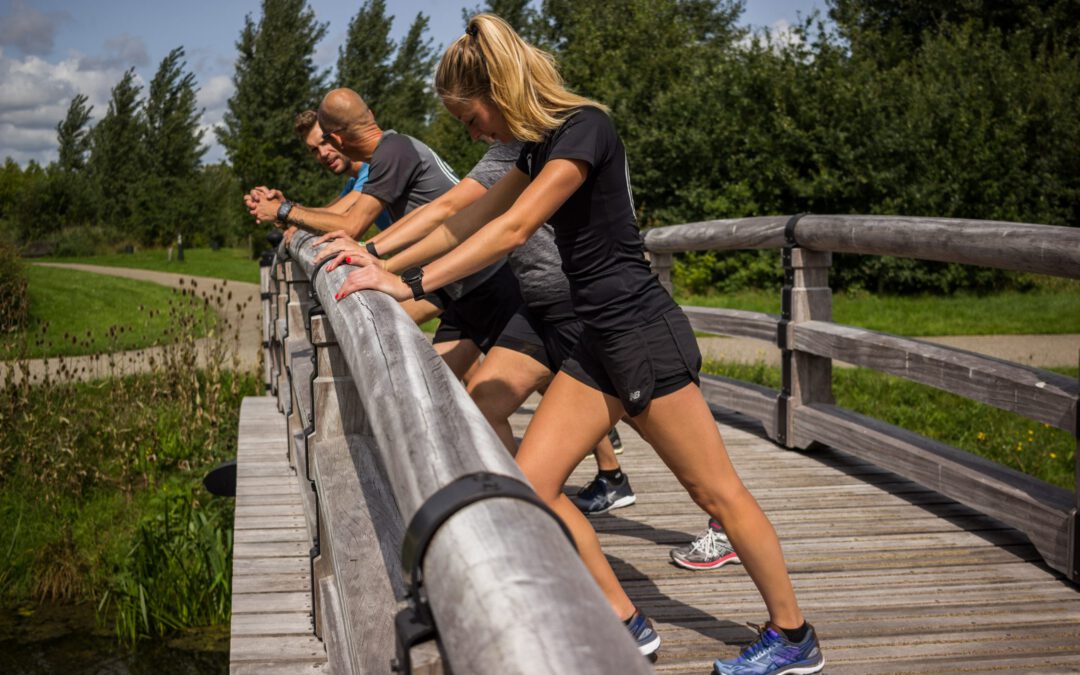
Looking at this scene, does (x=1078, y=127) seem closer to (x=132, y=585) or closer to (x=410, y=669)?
(x=132, y=585)

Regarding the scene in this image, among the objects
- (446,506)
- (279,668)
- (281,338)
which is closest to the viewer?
(446,506)

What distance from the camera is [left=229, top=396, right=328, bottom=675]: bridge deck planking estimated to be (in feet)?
11.4

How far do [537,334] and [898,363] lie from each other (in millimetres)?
1801

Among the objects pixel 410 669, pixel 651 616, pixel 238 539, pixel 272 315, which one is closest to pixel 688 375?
pixel 651 616

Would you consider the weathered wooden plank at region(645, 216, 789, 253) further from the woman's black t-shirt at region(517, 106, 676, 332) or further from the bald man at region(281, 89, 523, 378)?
the woman's black t-shirt at region(517, 106, 676, 332)

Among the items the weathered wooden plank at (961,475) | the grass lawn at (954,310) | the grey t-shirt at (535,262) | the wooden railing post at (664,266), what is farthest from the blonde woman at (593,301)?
the grass lawn at (954,310)

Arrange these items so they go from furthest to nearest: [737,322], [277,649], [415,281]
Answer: [737,322] → [277,649] → [415,281]

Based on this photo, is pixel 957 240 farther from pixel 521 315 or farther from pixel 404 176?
pixel 404 176

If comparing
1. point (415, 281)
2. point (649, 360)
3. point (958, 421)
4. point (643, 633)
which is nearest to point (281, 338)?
point (643, 633)

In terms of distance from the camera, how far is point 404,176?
4680mm

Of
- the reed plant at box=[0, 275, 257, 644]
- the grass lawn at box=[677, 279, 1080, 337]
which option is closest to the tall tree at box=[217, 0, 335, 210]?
the grass lawn at box=[677, 279, 1080, 337]

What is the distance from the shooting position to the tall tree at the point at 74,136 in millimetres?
50469

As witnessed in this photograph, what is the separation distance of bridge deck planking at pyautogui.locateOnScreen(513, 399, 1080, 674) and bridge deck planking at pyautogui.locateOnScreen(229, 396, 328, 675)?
1.09 meters

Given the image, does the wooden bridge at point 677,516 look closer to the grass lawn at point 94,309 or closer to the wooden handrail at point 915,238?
the wooden handrail at point 915,238
